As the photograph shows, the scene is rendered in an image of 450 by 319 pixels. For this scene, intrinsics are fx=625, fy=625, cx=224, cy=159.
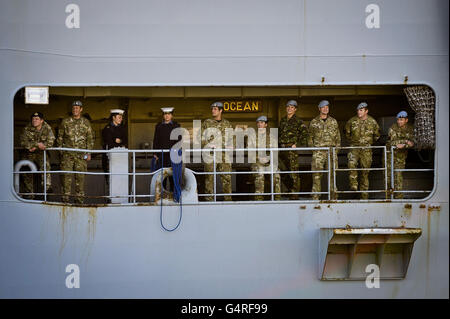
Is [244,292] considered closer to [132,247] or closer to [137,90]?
[132,247]

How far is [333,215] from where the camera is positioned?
809cm

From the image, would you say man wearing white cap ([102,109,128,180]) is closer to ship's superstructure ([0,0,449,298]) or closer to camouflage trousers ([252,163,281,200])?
ship's superstructure ([0,0,449,298])

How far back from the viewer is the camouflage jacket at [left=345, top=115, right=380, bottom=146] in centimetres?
898

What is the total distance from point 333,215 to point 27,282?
3970 millimetres

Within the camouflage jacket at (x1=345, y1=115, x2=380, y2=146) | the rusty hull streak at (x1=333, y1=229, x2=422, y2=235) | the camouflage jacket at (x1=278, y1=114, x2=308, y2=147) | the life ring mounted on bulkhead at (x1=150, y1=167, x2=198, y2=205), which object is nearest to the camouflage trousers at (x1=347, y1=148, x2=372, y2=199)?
the camouflage jacket at (x1=345, y1=115, x2=380, y2=146)

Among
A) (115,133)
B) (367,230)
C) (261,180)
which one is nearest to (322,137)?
(261,180)

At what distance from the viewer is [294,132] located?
8.95 meters

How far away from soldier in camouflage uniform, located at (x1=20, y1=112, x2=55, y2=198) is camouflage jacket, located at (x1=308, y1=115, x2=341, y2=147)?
3.63m

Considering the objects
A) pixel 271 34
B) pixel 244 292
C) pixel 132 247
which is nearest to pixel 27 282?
pixel 132 247

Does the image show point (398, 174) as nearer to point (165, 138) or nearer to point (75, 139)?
point (165, 138)

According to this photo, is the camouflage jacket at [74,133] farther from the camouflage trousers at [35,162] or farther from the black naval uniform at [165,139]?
the black naval uniform at [165,139]

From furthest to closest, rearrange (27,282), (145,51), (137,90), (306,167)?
1. (306,167)
2. (137,90)
3. (145,51)
4. (27,282)

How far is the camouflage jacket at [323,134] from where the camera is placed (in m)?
8.87
